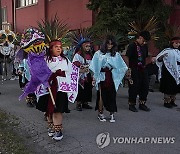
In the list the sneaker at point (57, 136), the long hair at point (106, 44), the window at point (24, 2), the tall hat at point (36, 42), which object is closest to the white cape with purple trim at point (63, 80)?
the tall hat at point (36, 42)

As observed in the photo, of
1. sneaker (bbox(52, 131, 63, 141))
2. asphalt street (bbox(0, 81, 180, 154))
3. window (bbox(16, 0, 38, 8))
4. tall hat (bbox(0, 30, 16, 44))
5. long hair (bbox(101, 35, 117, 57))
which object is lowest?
asphalt street (bbox(0, 81, 180, 154))

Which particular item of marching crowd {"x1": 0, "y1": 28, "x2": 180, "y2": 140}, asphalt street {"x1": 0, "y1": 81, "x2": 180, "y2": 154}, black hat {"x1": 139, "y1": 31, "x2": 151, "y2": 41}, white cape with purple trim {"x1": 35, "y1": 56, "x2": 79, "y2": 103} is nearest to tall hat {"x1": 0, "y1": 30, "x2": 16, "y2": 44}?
marching crowd {"x1": 0, "y1": 28, "x2": 180, "y2": 140}

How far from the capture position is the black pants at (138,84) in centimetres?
717

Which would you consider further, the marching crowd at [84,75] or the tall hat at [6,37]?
the tall hat at [6,37]

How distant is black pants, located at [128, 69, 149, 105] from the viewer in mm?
7173

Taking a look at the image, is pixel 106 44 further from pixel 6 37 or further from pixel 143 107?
pixel 6 37

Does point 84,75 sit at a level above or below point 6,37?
below

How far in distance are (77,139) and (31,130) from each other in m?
1.04

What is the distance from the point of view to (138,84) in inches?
287

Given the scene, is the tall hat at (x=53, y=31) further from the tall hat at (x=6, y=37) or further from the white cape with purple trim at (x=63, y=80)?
the tall hat at (x=6, y=37)

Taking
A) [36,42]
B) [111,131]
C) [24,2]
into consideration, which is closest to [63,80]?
[36,42]

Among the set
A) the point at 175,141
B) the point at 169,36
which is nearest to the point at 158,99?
the point at 169,36

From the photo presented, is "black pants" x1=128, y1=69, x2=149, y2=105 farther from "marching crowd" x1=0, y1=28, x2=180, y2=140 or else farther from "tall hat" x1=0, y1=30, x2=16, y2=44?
"tall hat" x1=0, y1=30, x2=16, y2=44

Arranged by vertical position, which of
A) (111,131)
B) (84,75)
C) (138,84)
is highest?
(84,75)
